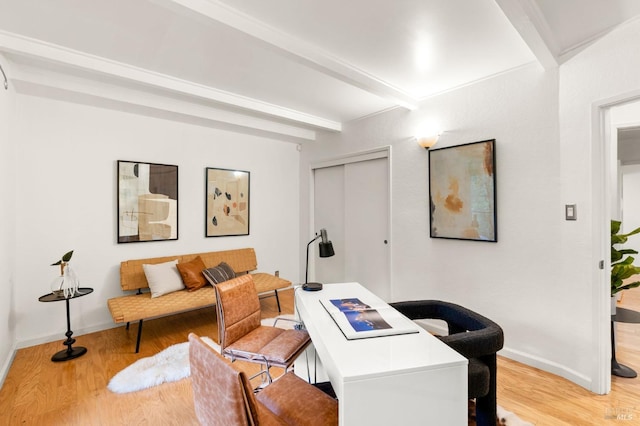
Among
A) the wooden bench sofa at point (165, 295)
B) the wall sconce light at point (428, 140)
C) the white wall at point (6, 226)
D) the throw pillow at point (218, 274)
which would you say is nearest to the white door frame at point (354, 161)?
the wall sconce light at point (428, 140)

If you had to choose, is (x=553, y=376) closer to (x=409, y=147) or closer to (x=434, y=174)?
(x=434, y=174)

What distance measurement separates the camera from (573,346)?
7.43 feet

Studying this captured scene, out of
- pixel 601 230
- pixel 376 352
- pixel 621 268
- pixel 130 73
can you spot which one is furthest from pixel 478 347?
pixel 130 73

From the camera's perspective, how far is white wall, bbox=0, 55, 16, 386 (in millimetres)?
2312

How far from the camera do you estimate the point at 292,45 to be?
2139 mm

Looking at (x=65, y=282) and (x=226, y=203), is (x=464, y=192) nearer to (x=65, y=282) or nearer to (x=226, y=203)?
(x=226, y=203)

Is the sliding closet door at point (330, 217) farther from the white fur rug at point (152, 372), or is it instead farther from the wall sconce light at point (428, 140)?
the white fur rug at point (152, 372)

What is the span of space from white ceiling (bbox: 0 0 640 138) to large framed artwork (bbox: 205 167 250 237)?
1336mm

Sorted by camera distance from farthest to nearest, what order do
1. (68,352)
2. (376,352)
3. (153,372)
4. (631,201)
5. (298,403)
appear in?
1. (631,201)
2. (68,352)
3. (153,372)
4. (298,403)
5. (376,352)

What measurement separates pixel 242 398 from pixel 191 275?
2774 millimetres

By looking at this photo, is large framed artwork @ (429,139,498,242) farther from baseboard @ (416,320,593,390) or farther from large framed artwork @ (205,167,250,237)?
large framed artwork @ (205,167,250,237)

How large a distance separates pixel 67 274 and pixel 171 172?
151cm

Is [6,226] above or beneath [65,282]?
above

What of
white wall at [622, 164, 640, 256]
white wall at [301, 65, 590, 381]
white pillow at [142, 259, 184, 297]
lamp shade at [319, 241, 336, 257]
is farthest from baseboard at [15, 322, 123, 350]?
white wall at [622, 164, 640, 256]
